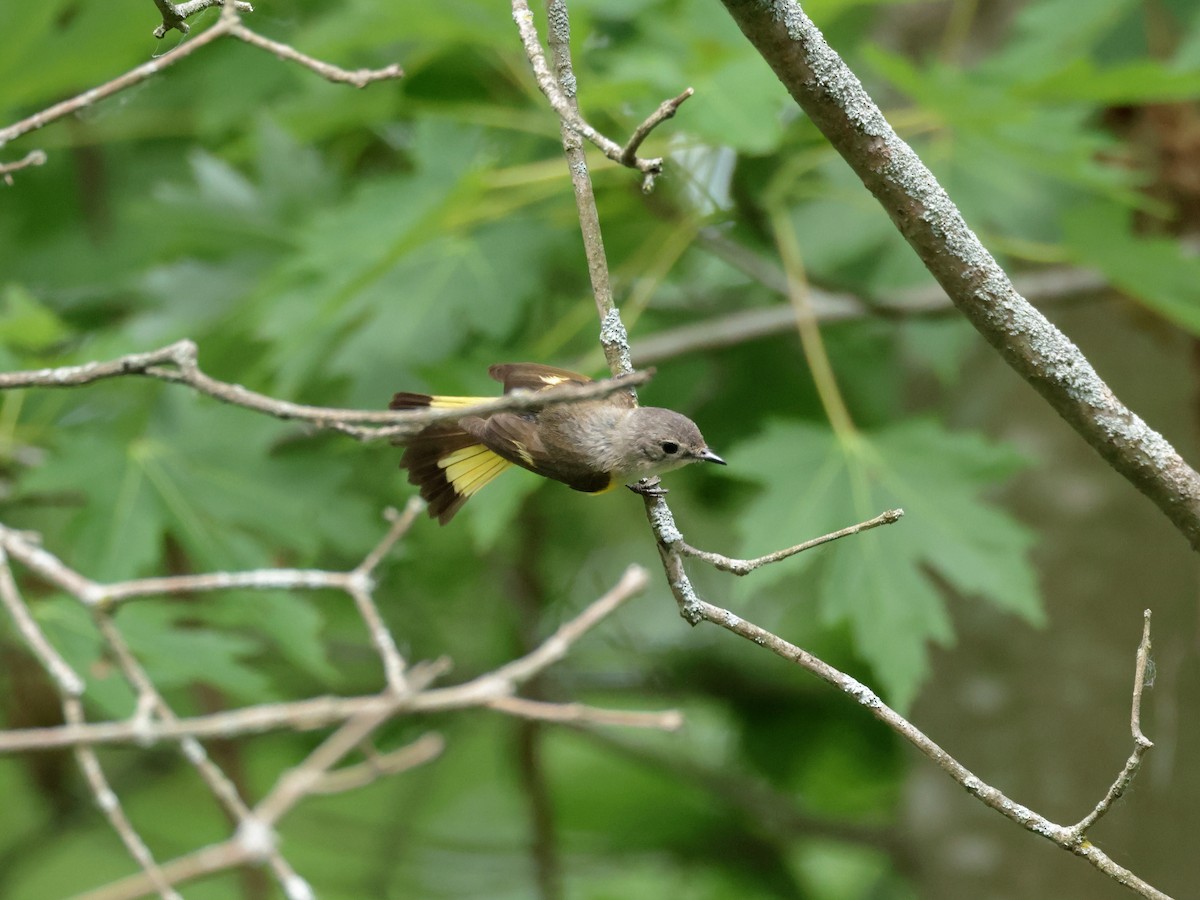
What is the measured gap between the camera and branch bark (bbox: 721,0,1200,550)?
118cm

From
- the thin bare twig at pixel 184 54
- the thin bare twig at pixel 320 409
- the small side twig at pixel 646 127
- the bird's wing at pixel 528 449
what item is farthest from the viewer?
the thin bare twig at pixel 184 54

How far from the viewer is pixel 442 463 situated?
1.35 m

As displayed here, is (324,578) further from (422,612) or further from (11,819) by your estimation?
(11,819)

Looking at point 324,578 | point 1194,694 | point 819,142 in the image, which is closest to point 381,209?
point 819,142

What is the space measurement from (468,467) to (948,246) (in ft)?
1.90

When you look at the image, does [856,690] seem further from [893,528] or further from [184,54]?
[893,528]

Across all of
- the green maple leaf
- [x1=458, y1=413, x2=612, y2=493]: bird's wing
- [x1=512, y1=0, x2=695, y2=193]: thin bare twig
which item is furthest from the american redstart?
the green maple leaf

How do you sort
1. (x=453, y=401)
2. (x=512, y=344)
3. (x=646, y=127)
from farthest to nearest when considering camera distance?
(x=512, y=344) → (x=453, y=401) → (x=646, y=127)

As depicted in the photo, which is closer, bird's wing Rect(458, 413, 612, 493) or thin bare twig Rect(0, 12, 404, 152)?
bird's wing Rect(458, 413, 612, 493)

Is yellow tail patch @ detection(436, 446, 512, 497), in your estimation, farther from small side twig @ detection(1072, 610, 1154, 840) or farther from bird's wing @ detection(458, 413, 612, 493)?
small side twig @ detection(1072, 610, 1154, 840)

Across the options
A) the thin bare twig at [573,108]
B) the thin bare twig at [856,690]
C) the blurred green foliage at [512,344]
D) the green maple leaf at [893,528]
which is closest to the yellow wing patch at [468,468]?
the thin bare twig at [856,690]

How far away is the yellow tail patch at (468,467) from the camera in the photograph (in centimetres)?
134

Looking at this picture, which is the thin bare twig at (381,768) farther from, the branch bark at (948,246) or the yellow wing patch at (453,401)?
the branch bark at (948,246)

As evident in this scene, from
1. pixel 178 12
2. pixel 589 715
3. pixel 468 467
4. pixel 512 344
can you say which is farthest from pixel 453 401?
pixel 512 344
